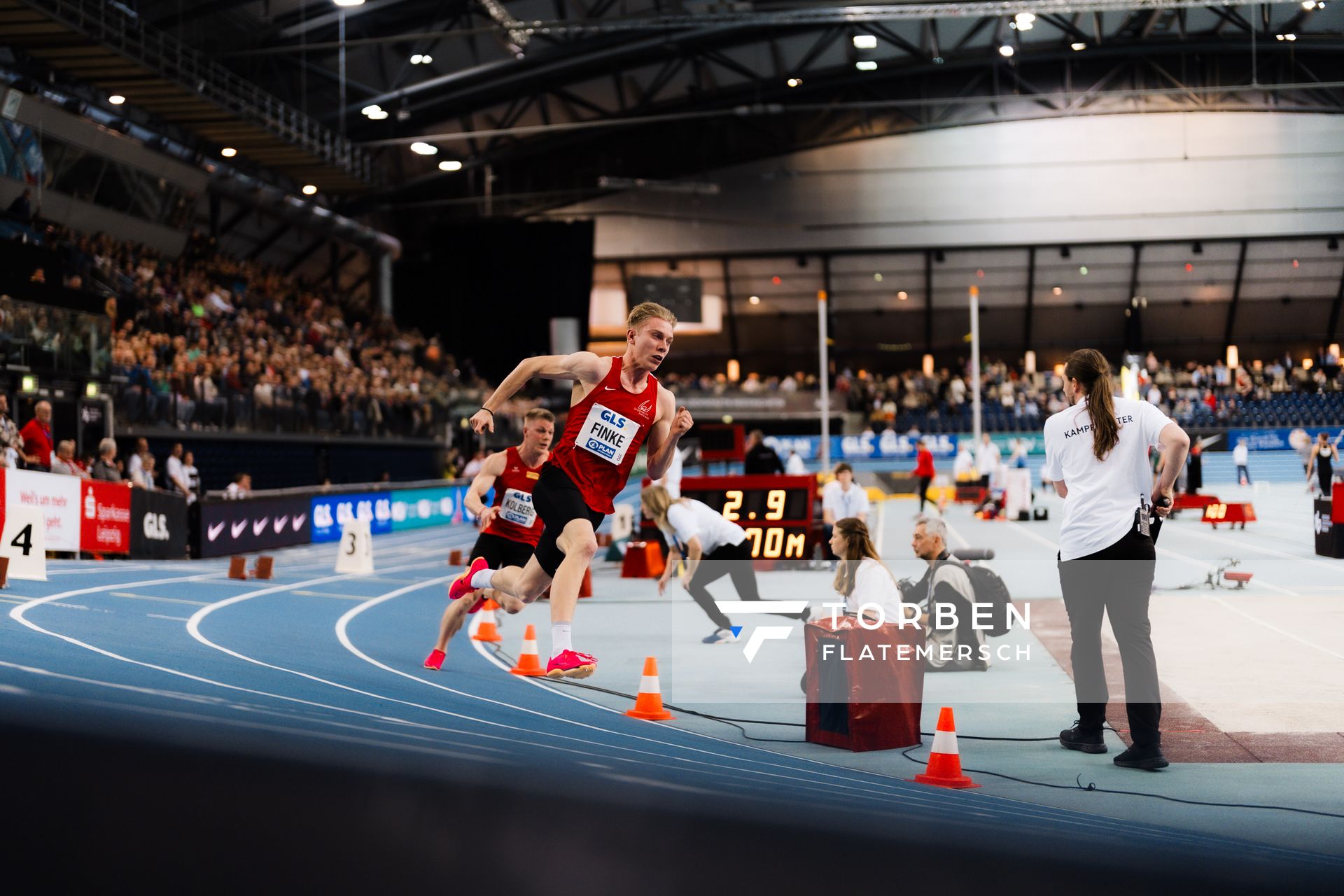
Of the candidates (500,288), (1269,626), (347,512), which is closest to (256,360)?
(347,512)

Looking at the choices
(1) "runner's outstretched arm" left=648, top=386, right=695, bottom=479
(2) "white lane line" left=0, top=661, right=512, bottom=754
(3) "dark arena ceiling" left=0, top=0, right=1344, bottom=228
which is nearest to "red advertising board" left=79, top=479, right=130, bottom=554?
(2) "white lane line" left=0, top=661, right=512, bottom=754

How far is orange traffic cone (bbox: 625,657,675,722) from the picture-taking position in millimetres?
7762

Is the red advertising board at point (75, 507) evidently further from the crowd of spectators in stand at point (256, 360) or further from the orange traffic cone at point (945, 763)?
the orange traffic cone at point (945, 763)

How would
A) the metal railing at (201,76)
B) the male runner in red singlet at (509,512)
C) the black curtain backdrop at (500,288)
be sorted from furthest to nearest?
the black curtain backdrop at (500,288) → the metal railing at (201,76) → the male runner in red singlet at (509,512)

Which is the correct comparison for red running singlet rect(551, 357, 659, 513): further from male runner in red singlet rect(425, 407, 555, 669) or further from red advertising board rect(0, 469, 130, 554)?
red advertising board rect(0, 469, 130, 554)

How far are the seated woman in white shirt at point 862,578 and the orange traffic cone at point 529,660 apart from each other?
2.67m

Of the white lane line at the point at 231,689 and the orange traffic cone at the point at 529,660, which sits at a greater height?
the white lane line at the point at 231,689

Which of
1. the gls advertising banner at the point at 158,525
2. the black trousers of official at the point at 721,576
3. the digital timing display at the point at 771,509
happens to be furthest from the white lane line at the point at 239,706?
the gls advertising banner at the point at 158,525

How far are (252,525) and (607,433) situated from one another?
16738 mm

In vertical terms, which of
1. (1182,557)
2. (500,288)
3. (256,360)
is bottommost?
(1182,557)

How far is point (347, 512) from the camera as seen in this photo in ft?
83.0

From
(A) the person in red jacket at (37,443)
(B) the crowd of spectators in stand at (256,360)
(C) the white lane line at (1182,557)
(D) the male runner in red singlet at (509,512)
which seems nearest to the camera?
(D) the male runner in red singlet at (509,512)

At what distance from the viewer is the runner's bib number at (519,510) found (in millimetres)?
9117

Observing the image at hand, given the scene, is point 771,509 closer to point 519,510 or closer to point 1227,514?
point 519,510
